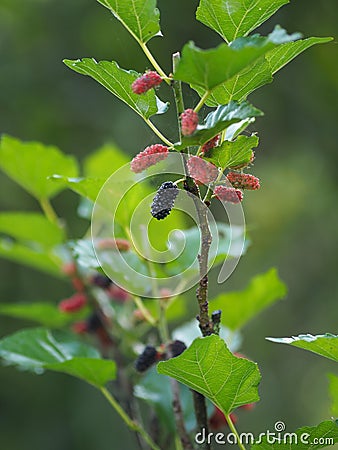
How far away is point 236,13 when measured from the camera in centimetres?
54

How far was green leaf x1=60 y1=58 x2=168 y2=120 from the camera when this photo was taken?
54 centimetres

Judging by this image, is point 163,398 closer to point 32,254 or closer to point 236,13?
point 32,254

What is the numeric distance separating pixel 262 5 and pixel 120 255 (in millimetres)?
410

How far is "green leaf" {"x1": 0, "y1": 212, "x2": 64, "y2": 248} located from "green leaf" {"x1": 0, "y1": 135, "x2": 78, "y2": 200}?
6 cm

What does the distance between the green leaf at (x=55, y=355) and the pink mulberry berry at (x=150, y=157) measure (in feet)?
0.88

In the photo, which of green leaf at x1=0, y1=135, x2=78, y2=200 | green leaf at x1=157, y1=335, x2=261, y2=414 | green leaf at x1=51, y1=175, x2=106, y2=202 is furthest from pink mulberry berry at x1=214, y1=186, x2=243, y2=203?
green leaf at x1=0, y1=135, x2=78, y2=200

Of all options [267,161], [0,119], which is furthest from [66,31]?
[267,161]

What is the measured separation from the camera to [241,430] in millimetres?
2090

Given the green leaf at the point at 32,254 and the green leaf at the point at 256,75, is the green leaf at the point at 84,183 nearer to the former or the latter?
the green leaf at the point at 256,75

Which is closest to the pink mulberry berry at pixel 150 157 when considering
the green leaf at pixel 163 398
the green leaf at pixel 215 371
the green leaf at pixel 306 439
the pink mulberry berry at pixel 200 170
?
the pink mulberry berry at pixel 200 170

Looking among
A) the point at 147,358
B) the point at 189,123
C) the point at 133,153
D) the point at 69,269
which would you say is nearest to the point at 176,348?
the point at 147,358

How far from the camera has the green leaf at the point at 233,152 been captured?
1.71 ft

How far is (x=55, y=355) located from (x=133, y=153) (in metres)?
1.38

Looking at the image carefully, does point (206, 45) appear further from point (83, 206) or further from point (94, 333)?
point (94, 333)
